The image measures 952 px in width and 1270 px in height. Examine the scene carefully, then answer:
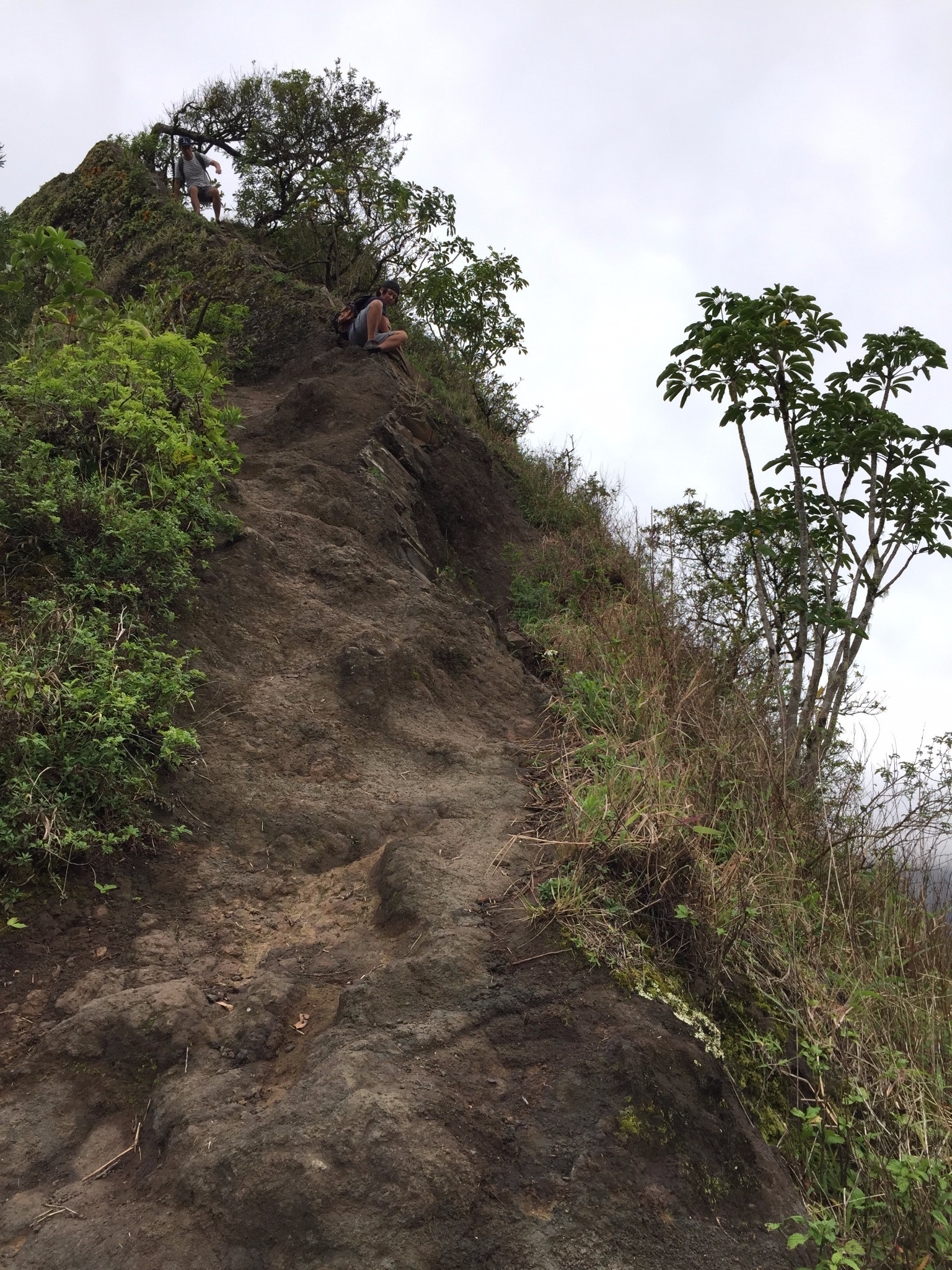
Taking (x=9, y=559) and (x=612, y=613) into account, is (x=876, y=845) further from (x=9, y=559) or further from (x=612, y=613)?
(x=9, y=559)

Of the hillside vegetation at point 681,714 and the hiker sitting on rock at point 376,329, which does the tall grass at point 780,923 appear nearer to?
the hillside vegetation at point 681,714

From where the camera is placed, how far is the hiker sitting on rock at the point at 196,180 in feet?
40.7

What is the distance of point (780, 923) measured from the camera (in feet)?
11.9

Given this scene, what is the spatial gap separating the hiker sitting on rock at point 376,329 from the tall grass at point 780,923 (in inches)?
205

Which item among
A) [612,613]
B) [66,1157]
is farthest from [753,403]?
[66,1157]

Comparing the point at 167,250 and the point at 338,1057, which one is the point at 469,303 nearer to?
the point at 167,250

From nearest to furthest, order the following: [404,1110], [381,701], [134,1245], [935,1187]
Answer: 1. [134,1245]
2. [404,1110]
3. [935,1187]
4. [381,701]

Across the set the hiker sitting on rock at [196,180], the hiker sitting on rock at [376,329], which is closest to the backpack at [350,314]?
the hiker sitting on rock at [376,329]

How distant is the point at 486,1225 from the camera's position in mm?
2238

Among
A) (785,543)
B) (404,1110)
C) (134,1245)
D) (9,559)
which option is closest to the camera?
(134,1245)

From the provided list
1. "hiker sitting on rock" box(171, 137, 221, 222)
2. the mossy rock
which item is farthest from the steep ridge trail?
"hiker sitting on rock" box(171, 137, 221, 222)

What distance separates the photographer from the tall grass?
2.79 meters

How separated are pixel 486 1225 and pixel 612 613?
502 centimetres

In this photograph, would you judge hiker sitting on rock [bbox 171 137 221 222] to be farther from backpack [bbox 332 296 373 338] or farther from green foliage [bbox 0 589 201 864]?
green foliage [bbox 0 589 201 864]
